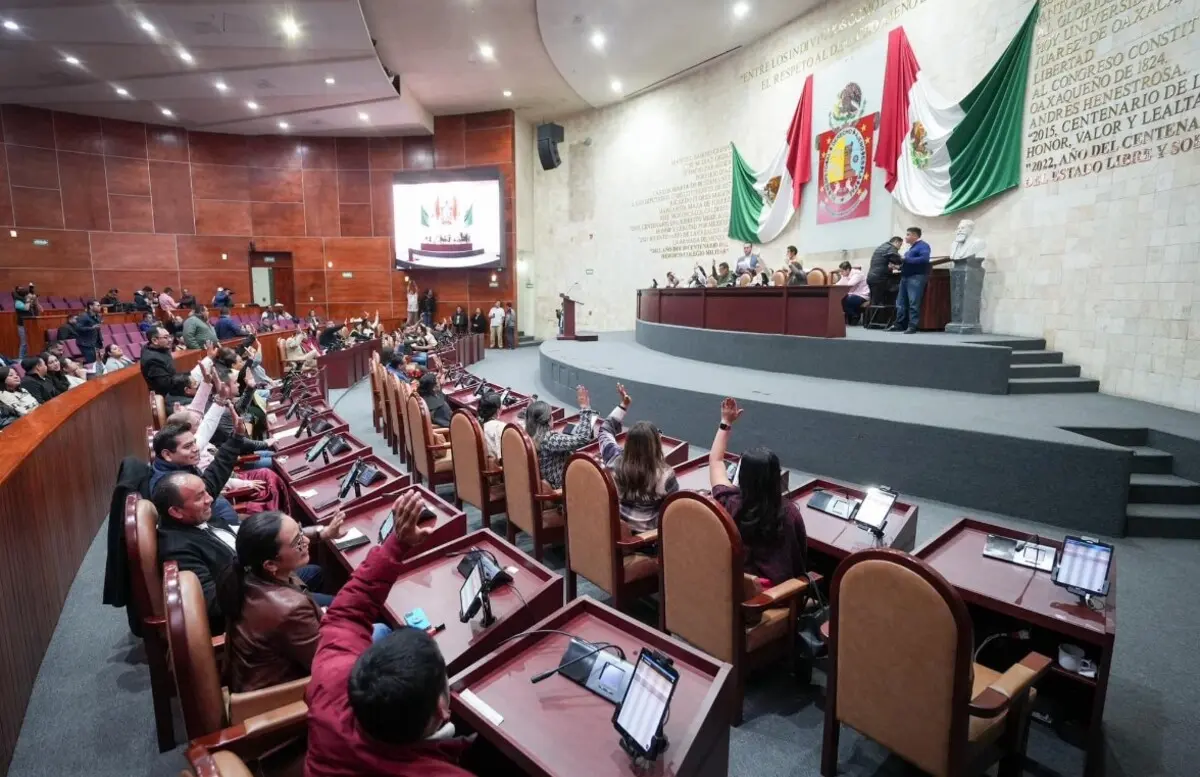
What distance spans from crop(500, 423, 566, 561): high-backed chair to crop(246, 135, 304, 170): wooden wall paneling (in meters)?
14.9

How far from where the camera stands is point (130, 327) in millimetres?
9445

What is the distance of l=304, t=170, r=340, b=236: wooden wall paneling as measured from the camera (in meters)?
15.0

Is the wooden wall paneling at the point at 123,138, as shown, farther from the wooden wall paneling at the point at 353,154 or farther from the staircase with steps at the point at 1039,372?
the staircase with steps at the point at 1039,372

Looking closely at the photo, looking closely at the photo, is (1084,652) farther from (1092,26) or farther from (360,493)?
(1092,26)

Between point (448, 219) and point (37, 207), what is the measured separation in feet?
27.0

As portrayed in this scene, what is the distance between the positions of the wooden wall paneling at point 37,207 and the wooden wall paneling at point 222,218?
2.47m

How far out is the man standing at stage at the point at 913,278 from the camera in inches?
261

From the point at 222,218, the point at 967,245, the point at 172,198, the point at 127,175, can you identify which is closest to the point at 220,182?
the point at 222,218

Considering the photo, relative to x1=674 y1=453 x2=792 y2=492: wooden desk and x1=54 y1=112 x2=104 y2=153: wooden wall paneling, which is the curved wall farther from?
x1=54 y1=112 x2=104 y2=153: wooden wall paneling

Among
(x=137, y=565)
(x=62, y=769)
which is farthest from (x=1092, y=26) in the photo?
(x=62, y=769)

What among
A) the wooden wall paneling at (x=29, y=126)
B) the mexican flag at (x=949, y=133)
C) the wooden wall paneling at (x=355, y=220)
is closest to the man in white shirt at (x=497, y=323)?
the wooden wall paneling at (x=355, y=220)

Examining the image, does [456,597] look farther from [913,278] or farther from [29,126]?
[29,126]

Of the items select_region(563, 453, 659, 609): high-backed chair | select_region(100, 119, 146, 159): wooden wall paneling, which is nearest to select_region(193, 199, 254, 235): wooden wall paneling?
select_region(100, 119, 146, 159): wooden wall paneling

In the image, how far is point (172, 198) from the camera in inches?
542
